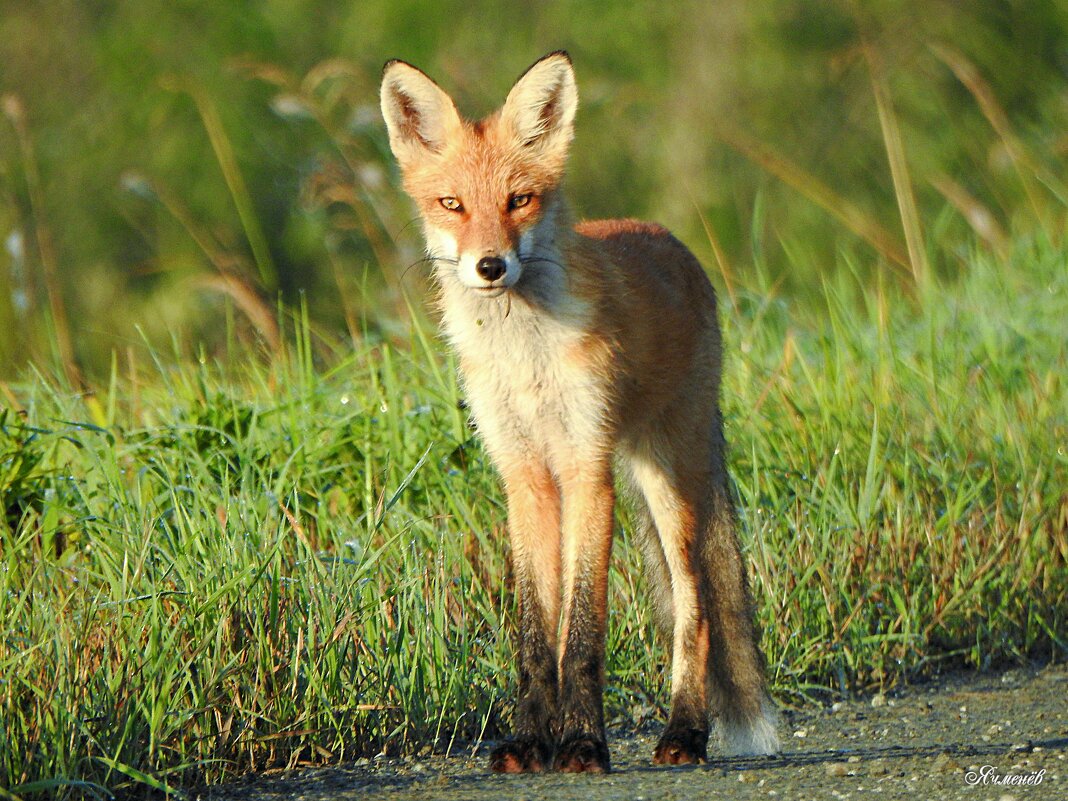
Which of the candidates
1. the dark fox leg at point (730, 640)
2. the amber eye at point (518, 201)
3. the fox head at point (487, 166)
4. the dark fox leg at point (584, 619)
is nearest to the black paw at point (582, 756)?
the dark fox leg at point (584, 619)

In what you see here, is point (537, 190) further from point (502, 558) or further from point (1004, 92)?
point (1004, 92)

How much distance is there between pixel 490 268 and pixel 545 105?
0.80m

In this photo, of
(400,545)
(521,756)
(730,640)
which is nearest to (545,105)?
(400,545)

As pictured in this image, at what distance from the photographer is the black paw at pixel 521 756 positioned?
3.51 meters

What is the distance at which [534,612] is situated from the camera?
3732mm

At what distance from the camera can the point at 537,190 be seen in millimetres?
3930

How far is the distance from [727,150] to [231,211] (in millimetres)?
4619

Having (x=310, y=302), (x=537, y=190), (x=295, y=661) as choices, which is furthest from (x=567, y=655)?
(x=310, y=302)

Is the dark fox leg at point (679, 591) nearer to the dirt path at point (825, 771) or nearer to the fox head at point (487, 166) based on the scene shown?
the dirt path at point (825, 771)

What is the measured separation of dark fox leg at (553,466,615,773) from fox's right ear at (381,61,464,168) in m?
1.12

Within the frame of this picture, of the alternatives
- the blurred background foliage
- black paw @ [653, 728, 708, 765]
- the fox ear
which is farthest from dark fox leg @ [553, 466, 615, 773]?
the blurred background foliage

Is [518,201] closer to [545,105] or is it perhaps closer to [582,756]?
[545,105]

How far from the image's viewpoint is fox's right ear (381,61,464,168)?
411 centimetres

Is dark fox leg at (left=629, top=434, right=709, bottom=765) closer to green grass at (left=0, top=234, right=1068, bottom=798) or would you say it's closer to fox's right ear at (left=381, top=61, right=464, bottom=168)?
green grass at (left=0, top=234, right=1068, bottom=798)
